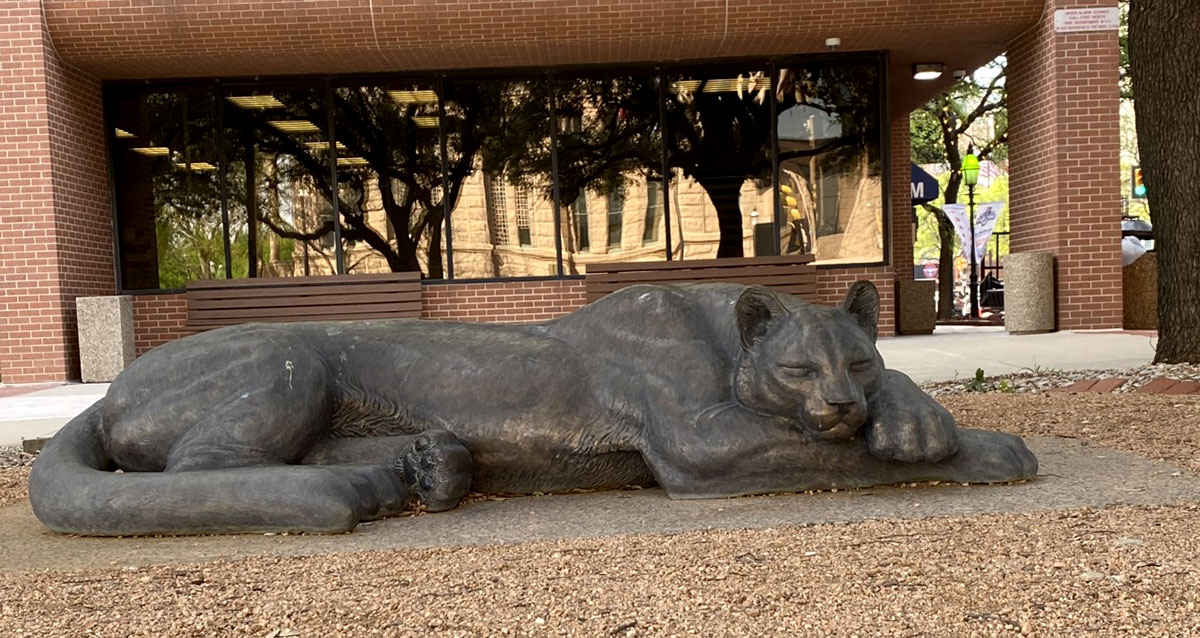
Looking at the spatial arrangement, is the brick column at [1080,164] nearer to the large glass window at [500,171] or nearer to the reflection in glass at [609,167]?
the large glass window at [500,171]

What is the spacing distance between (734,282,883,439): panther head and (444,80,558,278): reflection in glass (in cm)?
1074

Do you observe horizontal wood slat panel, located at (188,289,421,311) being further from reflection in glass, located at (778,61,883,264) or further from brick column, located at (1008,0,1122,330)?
brick column, located at (1008,0,1122,330)

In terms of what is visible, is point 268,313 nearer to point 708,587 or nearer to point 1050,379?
point 1050,379

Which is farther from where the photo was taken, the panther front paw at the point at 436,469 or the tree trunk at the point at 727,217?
the tree trunk at the point at 727,217

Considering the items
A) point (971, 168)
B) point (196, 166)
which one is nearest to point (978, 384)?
point (196, 166)

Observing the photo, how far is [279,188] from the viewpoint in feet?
45.9

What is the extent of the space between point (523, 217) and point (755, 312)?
10.9 meters

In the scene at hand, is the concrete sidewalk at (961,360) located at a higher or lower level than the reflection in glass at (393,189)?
lower

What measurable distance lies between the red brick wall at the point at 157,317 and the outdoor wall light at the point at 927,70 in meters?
10.9

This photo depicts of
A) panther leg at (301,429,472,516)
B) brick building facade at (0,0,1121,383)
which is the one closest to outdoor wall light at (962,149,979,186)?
brick building facade at (0,0,1121,383)

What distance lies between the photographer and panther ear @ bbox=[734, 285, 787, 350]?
3.33m

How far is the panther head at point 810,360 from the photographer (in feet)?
10.4

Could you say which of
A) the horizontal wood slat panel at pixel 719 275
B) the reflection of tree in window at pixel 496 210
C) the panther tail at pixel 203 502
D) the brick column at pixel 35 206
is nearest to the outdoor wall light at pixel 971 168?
the horizontal wood slat panel at pixel 719 275

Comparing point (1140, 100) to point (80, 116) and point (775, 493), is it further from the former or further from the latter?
point (80, 116)
